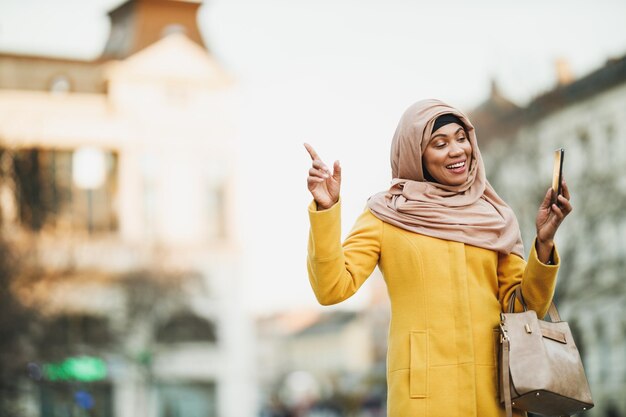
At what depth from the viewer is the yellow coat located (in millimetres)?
4062

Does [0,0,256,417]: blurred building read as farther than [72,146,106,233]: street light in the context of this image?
Yes

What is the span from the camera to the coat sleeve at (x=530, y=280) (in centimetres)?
420

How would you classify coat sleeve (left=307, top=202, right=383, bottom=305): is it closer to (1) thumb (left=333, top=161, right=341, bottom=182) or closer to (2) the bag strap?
(1) thumb (left=333, top=161, right=341, bottom=182)

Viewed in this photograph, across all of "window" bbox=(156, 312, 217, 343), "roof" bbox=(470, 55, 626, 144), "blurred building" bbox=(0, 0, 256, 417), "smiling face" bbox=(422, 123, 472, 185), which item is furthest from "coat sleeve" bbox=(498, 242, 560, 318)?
"window" bbox=(156, 312, 217, 343)

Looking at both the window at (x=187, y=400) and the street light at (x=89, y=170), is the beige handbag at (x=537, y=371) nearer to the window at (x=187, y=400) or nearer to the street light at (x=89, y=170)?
the street light at (x=89, y=170)

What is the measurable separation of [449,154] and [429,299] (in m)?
0.52

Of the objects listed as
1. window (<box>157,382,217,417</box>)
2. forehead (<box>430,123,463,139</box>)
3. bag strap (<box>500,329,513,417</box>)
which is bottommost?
window (<box>157,382,217,417</box>)

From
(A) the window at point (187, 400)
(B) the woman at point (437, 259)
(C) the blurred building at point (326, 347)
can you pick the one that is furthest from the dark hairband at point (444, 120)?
(C) the blurred building at point (326, 347)

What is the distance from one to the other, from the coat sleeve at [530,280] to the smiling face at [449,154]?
1.12ft

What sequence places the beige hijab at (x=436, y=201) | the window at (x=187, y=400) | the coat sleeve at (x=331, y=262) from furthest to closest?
the window at (x=187, y=400)
the beige hijab at (x=436, y=201)
the coat sleeve at (x=331, y=262)

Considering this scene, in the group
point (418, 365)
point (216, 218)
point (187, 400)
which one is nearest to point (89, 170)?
point (216, 218)

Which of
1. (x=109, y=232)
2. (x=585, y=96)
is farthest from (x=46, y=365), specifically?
(x=109, y=232)

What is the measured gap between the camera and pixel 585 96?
3738cm

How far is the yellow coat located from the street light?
131 ft
